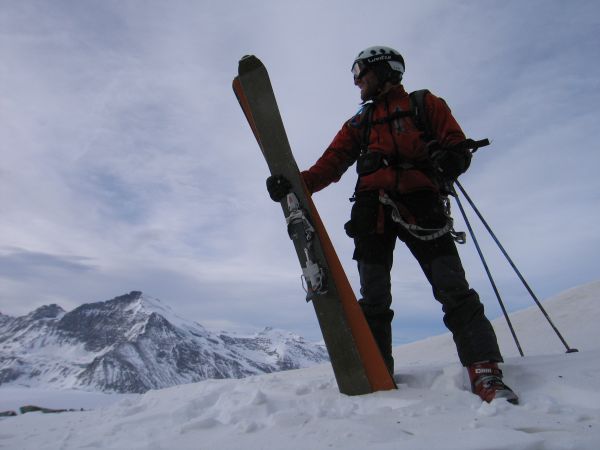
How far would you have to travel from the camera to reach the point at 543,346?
588 cm

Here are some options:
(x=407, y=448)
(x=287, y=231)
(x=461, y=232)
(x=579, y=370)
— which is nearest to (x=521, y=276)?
(x=461, y=232)

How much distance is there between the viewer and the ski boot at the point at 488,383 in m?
2.55

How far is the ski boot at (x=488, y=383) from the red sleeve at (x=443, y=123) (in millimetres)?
1609

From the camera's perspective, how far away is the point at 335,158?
4.08 m

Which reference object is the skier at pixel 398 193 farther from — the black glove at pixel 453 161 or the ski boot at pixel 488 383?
the ski boot at pixel 488 383

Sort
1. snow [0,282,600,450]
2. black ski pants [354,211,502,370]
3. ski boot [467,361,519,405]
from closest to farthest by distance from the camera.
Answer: snow [0,282,600,450], ski boot [467,361,519,405], black ski pants [354,211,502,370]

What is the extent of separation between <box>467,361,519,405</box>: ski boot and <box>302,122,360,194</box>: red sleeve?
1.97 metres


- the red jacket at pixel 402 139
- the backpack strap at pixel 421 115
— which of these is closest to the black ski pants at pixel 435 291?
the red jacket at pixel 402 139

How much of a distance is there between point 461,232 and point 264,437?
7.02 ft

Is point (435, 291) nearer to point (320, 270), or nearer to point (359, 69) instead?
point (320, 270)

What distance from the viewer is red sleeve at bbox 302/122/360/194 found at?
13.2ft

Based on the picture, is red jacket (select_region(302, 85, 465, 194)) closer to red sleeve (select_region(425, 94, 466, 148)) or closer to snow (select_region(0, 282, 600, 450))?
red sleeve (select_region(425, 94, 466, 148))

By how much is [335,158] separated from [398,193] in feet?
2.58

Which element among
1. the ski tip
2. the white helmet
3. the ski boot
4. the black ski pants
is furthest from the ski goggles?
the ski boot
